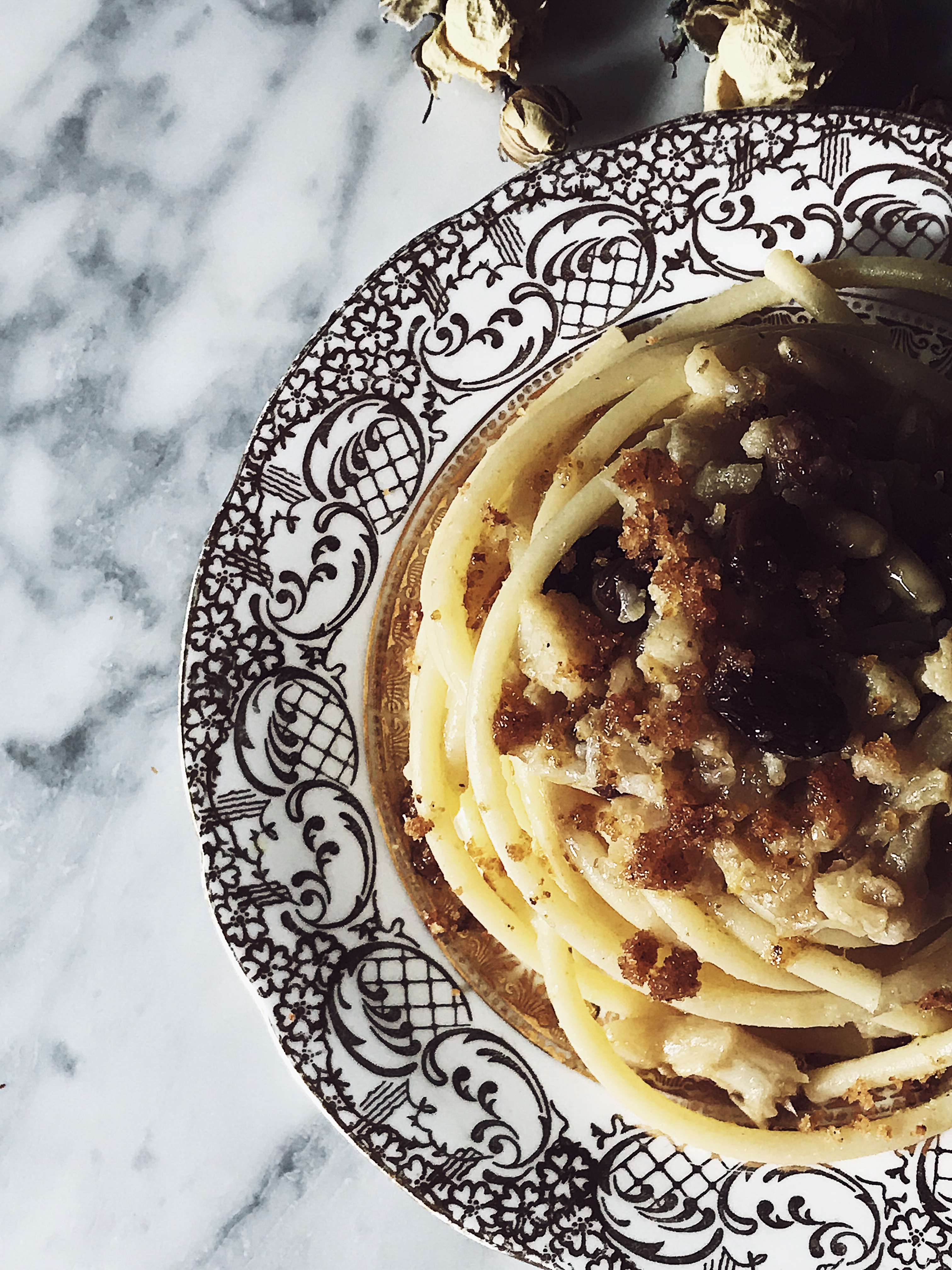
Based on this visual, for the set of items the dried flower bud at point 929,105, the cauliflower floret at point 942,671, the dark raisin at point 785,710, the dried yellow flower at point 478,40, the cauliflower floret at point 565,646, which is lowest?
the cauliflower floret at point 942,671

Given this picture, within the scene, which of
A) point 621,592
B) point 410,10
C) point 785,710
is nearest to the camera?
point 785,710

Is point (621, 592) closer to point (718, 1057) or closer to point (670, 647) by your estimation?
point (670, 647)

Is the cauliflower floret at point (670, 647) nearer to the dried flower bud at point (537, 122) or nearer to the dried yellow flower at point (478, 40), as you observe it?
the dried flower bud at point (537, 122)

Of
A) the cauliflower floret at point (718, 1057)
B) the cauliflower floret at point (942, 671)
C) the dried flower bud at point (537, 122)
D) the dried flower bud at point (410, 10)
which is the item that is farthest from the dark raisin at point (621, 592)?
the dried flower bud at point (410, 10)

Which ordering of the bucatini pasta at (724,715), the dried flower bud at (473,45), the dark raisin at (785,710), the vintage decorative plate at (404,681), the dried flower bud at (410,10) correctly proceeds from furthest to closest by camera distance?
the dried flower bud at (410,10) < the dried flower bud at (473,45) < the vintage decorative plate at (404,681) < the bucatini pasta at (724,715) < the dark raisin at (785,710)

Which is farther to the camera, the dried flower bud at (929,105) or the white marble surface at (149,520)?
the white marble surface at (149,520)

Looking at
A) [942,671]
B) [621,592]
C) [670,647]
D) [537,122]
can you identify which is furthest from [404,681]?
[537,122]

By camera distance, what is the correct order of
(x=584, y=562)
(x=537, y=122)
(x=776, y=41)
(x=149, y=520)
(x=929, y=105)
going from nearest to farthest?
(x=584, y=562) → (x=776, y=41) → (x=929, y=105) → (x=537, y=122) → (x=149, y=520)

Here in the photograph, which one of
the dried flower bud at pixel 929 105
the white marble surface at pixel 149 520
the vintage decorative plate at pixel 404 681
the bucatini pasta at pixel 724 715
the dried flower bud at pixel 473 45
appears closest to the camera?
the bucatini pasta at pixel 724 715
